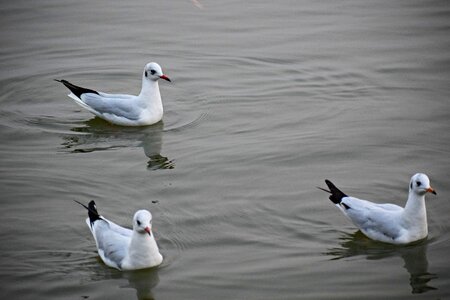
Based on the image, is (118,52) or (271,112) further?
Answer: (118,52)

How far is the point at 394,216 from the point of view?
9.32 m

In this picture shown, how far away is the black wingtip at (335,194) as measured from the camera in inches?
380

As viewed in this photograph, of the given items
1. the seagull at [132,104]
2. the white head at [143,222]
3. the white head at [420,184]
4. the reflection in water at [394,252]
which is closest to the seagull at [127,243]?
the white head at [143,222]

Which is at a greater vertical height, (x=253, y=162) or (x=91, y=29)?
(x=91, y=29)

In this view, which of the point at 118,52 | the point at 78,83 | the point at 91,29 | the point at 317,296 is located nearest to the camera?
the point at 317,296

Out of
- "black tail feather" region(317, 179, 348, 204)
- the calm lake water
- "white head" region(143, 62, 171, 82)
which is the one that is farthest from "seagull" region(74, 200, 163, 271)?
"white head" region(143, 62, 171, 82)

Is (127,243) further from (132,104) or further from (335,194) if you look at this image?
(132,104)

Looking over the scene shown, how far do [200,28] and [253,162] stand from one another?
214 inches

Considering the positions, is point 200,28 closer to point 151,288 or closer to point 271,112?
point 271,112

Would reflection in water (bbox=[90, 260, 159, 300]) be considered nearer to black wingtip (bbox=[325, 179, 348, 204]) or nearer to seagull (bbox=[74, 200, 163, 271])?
seagull (bbox=[74, 200, 163, 271])

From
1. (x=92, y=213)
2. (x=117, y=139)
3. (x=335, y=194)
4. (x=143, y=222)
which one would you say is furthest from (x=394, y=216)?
(x=117, y=139)

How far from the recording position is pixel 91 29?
53.0ft

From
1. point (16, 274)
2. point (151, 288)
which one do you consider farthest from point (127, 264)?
point (16, 274)

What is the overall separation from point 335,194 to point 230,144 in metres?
2.31
